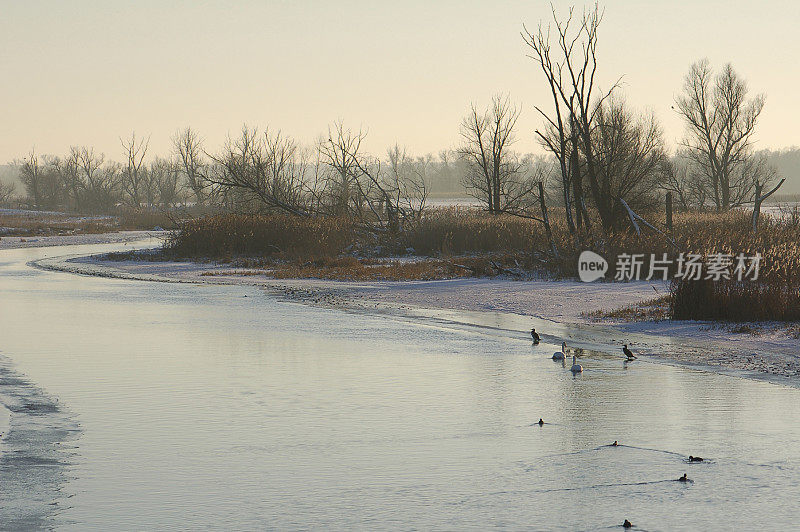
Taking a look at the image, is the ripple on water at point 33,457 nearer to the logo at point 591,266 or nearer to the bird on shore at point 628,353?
the bird on shore at point 628,353

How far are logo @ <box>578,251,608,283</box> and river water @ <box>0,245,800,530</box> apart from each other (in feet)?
34.5

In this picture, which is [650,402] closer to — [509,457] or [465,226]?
[509,457]

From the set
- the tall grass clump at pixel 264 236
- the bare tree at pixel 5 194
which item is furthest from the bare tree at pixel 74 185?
the tall grass clump at pixel 264 236

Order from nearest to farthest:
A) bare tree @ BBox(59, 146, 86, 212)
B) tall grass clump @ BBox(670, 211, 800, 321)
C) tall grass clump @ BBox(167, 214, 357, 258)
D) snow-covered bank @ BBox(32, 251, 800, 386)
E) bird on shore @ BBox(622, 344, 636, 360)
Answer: bird on shore @ BBox(622, 344, 636, 360) < snow-covered bank @ BBox(32, 251, 800, 386) < tall grass clump @ BBox(670, 211, 800, 321) < tall grass clump @ BBox(167, 214, 357, 258) < bare tree @ BBox(59, 146, 86, 212)

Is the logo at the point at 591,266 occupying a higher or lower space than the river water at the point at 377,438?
higher

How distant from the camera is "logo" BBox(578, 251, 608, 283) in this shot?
23094mm

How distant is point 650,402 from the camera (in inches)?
336

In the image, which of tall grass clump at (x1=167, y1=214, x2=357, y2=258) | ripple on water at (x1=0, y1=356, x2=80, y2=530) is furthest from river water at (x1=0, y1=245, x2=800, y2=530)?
tall grass clump at (x1=167, y1=214, x2=357, y2=258)

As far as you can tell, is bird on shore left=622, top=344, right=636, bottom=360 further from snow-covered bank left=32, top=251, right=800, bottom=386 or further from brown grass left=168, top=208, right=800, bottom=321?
brown grass left=168, top=208, right=800, bottom=321

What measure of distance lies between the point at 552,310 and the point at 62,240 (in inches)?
1706

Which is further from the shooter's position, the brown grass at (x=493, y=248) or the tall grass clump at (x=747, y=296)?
the brown grass at (x=493, y=248)

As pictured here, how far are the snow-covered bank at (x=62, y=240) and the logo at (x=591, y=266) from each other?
34095 mm

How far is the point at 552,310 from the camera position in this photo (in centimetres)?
1736

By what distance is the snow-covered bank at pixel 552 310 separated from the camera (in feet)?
38.3
